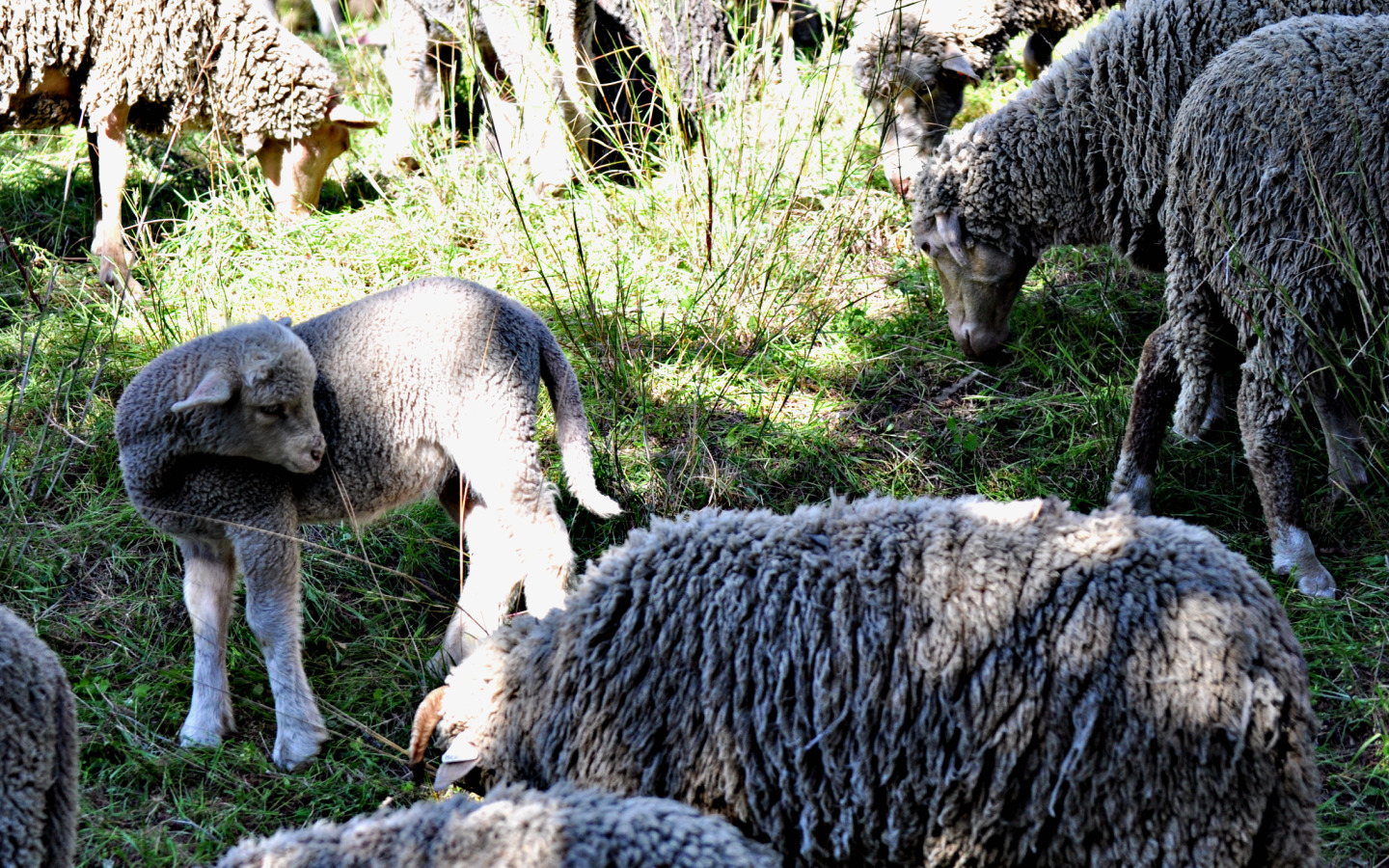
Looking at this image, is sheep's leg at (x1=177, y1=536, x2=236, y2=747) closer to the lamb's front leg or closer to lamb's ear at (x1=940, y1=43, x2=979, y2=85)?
the lamb's front leg

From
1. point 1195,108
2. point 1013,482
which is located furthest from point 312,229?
point 1195,108

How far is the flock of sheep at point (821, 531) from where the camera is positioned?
234cm

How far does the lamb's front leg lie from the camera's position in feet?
11.7

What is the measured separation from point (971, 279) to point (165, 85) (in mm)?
4038

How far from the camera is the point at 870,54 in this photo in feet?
21.5

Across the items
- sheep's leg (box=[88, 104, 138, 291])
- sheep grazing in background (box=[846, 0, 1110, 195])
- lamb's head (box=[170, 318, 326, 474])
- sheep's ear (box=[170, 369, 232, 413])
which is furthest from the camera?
sheep grazing in background (box=[846, 0, 1110, 195])

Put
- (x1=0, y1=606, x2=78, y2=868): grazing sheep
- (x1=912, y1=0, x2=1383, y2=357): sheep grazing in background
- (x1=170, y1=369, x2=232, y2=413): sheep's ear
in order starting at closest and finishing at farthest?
1. (x1=0, y1=606, x2=78, y2=868): grazing sheep
2. (x1=170, y1=369, x2=232, y2=413): sheep's ear
3. (x1=912, y1=0, x2=1383, y2=357): sheep grazing in background

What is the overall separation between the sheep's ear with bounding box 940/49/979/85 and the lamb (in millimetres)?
3597

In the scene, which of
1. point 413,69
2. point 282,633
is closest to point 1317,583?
point 282,633

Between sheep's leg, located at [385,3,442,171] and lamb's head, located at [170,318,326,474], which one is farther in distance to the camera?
sheep's leg, located at [385,3,442,171]

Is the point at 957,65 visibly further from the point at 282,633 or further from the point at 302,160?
the point at 282,633

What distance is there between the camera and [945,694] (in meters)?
2.42

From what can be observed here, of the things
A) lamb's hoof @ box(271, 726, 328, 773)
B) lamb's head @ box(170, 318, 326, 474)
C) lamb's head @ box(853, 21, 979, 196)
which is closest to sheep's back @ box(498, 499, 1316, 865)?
lamb's hoof @ box(271, 726, 328, 773)

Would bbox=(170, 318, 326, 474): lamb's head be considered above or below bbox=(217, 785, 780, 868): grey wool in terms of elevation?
above
